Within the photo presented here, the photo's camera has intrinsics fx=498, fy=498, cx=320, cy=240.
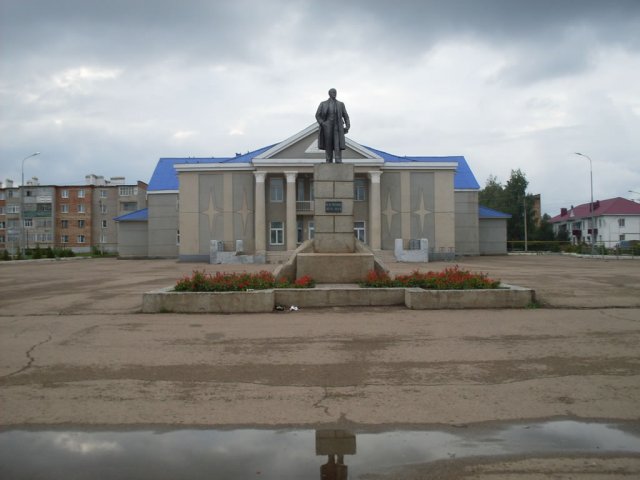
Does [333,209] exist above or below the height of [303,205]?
below

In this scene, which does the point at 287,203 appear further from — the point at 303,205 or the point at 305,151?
the point at 305,151

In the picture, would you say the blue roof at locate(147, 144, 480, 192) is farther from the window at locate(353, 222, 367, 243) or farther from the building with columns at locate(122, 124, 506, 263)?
the window at locate(353, 222, 367, 243)

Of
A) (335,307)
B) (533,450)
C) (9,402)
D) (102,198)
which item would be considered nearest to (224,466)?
(533,450)

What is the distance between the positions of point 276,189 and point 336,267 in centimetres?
2966

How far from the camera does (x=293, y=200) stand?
39.4 meters

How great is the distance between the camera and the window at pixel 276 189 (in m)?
41.6

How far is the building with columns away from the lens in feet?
129

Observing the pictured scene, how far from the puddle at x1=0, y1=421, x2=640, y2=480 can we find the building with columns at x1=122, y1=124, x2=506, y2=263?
34983 mm

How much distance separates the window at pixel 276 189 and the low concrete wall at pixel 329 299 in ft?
103

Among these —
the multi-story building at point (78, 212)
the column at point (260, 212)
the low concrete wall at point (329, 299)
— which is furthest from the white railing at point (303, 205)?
the multi-story building at point (78, 212)

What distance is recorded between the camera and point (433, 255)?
40844mm

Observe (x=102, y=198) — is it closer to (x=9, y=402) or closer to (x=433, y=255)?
(x=433, y=255)

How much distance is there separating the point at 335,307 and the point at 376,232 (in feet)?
95.1

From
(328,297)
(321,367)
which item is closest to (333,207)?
(328,297)
